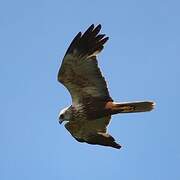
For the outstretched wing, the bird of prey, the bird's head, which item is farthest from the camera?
the outstretched wing

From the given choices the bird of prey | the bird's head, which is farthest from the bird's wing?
the bird's head

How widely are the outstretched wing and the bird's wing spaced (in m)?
0.80

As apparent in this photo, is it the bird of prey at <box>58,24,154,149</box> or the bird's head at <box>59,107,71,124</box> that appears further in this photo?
the bird's head at <box>59,107,71,124</box>

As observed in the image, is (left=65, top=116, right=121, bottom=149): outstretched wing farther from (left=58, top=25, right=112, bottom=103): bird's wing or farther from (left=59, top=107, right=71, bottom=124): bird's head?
(left=58, top=25, right=112, bottom=103): bird's wing

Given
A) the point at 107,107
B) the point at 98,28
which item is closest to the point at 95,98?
the point at 107,107

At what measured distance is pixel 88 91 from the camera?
19.7 m

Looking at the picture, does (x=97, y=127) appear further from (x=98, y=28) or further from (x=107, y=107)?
(x=98, y=28)

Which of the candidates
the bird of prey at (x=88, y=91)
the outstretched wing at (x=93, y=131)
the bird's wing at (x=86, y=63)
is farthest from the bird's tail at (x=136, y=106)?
the outstretched wing at (x=93, y=131)

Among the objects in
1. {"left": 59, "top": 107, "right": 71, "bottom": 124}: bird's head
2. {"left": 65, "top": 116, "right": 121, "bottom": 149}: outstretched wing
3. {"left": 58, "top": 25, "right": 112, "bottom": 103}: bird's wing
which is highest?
{"left": 58, "top": 25, "right": 112, "bottom": 103}: bird's wing

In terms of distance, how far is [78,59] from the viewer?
63.4 ft

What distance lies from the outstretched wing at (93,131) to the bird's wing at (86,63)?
2.63 feet

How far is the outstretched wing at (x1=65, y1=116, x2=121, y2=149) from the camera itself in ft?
65.7

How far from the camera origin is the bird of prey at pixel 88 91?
19.2 metres

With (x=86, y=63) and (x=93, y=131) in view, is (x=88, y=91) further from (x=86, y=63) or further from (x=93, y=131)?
(x=93, y=131)
